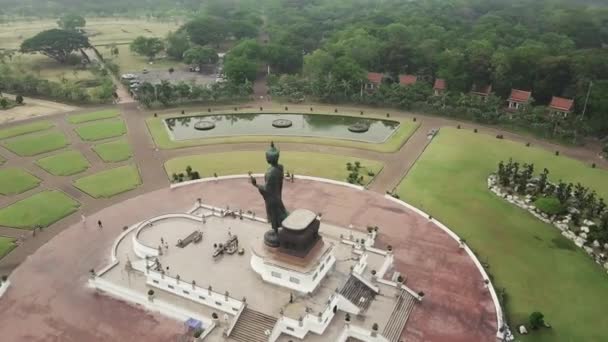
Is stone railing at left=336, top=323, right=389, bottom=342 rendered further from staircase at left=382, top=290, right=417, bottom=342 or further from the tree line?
the tree line

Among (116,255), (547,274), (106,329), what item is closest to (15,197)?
(116,255)

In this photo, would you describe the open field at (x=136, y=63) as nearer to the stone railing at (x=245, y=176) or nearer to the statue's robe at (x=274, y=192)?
the stone railing at (x=245, y=176)

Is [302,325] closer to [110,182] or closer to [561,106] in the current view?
[110,182]

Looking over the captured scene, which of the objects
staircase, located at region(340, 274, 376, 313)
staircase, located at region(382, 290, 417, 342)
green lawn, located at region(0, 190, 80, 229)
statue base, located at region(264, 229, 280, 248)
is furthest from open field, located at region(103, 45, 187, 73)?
staircase, located at region(382, 290, 417, 342)

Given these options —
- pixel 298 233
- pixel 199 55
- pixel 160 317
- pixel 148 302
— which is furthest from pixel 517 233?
pixel 199 55

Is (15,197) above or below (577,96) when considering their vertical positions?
below

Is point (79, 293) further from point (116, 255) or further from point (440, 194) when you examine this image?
point (440, 194)
